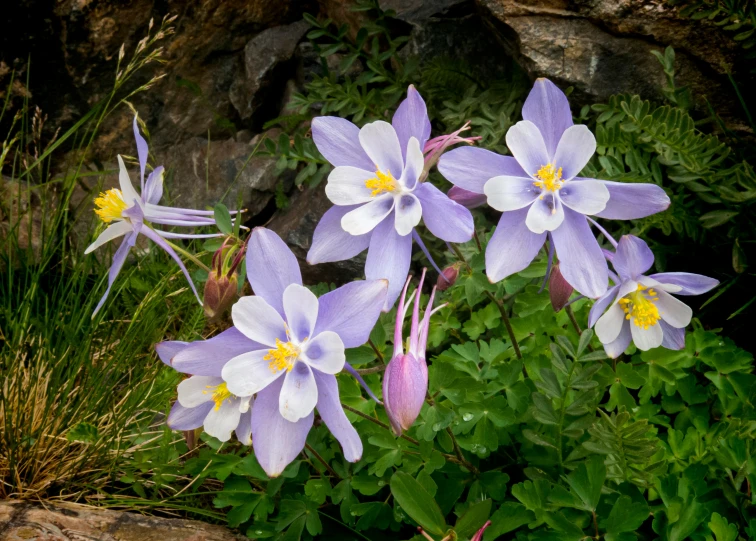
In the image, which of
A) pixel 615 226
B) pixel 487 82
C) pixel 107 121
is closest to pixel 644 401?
pixel 615 226

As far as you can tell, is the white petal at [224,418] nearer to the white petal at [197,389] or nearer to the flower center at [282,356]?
the white petal at [197,389]

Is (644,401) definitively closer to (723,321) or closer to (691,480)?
(691,480)

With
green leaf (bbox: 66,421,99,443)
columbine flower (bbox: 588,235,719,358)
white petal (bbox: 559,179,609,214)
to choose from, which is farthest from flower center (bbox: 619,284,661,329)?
green leaf (bbox: 66,421,99,443)

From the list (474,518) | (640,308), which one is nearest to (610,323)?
(640,308)

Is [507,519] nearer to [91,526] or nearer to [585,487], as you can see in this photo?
[585,487]

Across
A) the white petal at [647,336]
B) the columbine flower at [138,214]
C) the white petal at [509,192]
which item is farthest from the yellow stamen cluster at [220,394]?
the white petal at [647,336]
